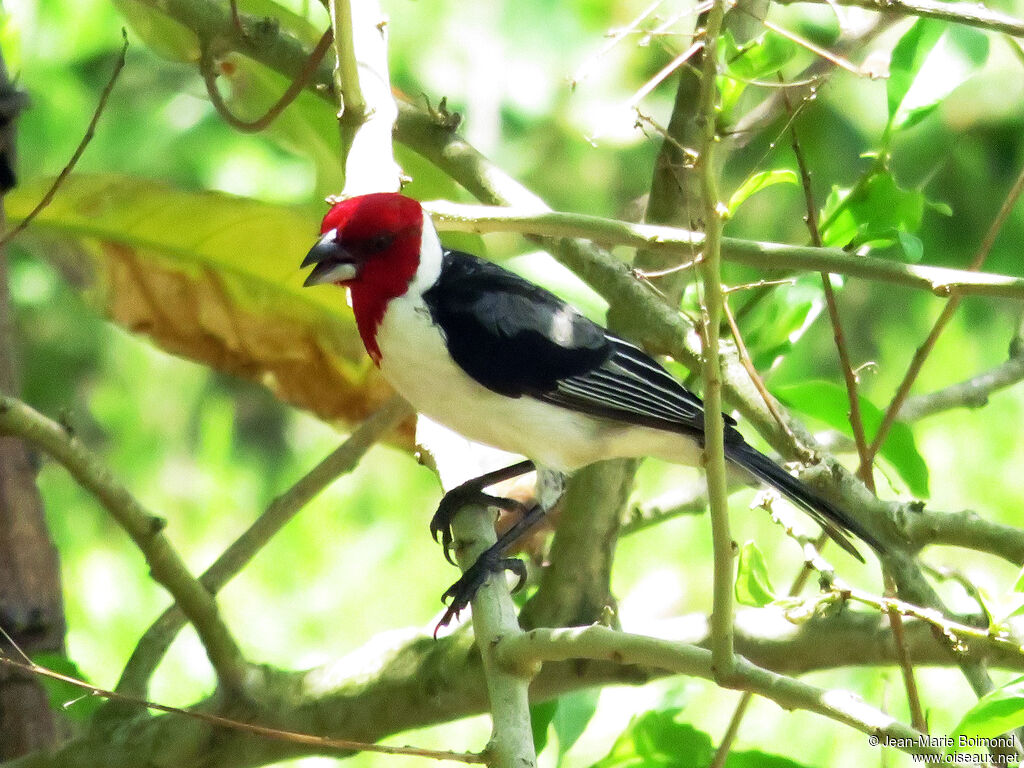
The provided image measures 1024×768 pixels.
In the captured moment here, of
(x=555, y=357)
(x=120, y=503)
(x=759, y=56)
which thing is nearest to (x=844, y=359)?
(x=759, y=56)

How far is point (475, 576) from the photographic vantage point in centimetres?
192

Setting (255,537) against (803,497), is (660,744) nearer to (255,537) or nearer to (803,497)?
(803,497)

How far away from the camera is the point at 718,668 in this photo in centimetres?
127

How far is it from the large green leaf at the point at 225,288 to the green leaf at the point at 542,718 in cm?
108

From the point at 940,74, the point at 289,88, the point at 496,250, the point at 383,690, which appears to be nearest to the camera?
the point at 940,74

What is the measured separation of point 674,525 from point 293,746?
8.31 feet

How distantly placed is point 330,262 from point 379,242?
0.36ft

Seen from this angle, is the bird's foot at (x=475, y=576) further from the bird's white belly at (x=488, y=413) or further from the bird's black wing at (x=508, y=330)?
the bird's black wing at (x=508, y=330)

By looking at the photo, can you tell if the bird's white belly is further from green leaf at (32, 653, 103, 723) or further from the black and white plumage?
green leaf at (32, 653, 103, 723)

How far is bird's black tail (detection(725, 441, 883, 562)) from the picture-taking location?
207cm

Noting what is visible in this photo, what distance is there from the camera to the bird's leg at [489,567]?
6.32ft

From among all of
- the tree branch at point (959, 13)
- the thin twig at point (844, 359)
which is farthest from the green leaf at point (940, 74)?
the tree branch at point (959, 13)

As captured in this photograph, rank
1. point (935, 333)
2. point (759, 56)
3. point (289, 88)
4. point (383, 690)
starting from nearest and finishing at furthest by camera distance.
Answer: point (759, 56), point (935, 333), point (383, 690), point (289, 88)

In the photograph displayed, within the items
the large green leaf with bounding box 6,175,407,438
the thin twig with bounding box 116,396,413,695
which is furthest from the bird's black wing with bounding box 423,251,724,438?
the large green leaf with bounding box 6,175,407,438
